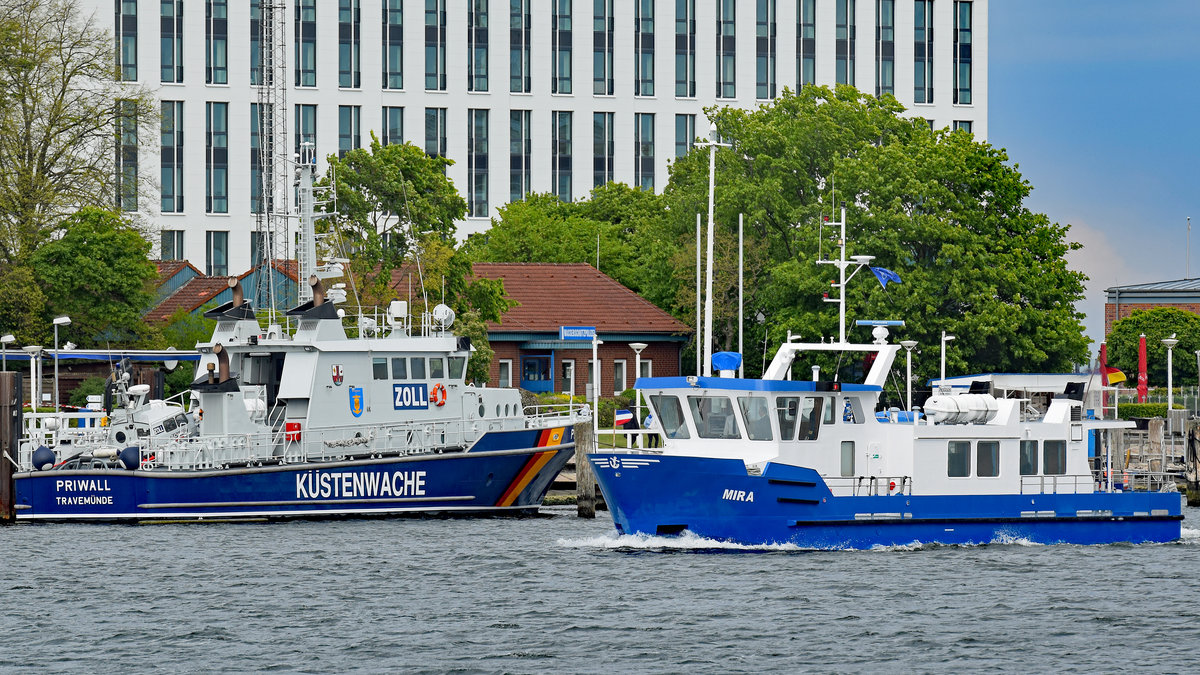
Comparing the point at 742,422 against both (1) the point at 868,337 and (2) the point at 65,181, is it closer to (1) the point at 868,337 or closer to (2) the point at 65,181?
(1) the point at 868,337

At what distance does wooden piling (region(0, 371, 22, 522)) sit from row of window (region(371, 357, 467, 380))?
753 cm

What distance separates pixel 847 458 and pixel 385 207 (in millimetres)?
29510

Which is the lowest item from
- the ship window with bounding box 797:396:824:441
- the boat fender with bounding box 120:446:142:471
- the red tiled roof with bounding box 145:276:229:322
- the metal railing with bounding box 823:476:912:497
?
the metal railing with bounding box 823:476:912:497

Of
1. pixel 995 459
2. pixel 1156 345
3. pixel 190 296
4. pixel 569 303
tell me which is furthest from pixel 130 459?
pixel 1156 345

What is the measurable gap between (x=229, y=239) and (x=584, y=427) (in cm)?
5999

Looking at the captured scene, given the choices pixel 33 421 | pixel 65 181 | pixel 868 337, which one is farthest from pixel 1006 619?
pixel 65 181

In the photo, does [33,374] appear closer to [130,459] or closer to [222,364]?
[130,459]

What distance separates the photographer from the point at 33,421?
39.4 m

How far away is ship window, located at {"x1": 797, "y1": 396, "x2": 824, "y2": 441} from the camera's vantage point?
3014 cm

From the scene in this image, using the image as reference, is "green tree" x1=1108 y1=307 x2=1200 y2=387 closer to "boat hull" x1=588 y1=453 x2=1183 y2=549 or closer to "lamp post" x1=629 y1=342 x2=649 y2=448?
"lamp post" x1=629 y1=342 x2=649 y2=448

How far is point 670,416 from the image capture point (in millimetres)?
30406

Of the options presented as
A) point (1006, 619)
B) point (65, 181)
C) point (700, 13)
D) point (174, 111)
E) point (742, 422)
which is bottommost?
point (1006, 619)

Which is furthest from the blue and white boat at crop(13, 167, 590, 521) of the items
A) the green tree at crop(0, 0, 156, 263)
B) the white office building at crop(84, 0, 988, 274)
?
the white office building at crop(84, 0, 988, 274)

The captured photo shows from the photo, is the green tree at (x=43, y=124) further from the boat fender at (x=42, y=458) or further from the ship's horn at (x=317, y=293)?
the ship's horn at (x=317, y=293)
